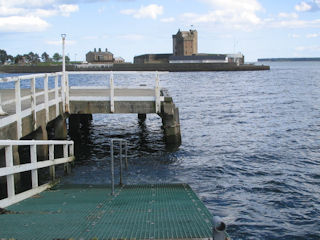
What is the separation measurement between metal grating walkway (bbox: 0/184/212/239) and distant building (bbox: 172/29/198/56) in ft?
543

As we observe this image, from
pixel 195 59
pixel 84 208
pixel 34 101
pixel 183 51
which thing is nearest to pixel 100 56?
pixel 183 51

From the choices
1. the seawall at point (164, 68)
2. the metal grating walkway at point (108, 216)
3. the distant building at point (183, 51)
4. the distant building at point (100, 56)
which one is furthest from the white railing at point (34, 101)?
the distant building at point (100, 56)

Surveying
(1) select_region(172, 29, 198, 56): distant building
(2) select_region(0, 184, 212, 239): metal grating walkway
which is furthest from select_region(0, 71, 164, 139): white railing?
(1) select_region(172, 29, 198, 56): distant building

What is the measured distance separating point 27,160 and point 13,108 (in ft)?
10.5

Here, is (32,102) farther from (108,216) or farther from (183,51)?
(183,51)

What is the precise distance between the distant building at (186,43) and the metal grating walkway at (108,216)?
165648mm

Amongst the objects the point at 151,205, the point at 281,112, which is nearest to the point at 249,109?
the point at 281,112

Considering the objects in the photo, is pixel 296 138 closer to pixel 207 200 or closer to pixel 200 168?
pixel 200 168

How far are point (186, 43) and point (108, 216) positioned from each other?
168796 mm

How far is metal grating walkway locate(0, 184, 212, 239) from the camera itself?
5441 mm

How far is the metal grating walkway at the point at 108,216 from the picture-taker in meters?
5.44

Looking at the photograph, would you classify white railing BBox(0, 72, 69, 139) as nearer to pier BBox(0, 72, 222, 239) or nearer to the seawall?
pier BBox(0, 72, 222, 239)

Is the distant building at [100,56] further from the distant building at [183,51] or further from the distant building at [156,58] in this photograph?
the distant building at [156,58]

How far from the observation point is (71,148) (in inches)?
533
